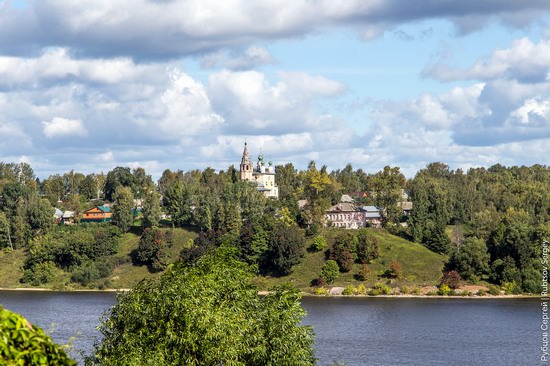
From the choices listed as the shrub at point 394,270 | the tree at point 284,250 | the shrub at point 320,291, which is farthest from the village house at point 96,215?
the shrub at point 394,270

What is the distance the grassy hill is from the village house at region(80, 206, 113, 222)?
64.4ft

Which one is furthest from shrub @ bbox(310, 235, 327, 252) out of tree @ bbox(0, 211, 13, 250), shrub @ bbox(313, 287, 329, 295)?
tree @ bbox(0, 211, 13, 250)

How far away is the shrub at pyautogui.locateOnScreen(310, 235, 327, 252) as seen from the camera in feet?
343

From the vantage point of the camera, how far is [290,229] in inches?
4038

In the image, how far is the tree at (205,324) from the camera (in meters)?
25.5

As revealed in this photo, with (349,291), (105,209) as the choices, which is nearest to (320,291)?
(349,291)

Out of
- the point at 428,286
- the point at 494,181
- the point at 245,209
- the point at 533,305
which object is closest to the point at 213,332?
the point at 533,305

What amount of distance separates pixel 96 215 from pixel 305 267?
46.9m

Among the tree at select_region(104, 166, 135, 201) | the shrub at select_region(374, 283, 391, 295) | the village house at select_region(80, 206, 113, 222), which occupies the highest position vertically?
the tree at select_region(104, 166, 135, 201)

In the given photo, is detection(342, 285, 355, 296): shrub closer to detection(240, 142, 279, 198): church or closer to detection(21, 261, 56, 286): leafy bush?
detection(21, 261, 56, 286): leafy bush

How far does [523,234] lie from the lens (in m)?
93.9

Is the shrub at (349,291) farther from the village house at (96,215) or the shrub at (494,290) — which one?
the village house at (96,215)

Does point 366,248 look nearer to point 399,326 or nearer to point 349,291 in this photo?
point 349,291

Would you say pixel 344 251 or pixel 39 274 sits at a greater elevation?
pixel 344 251
